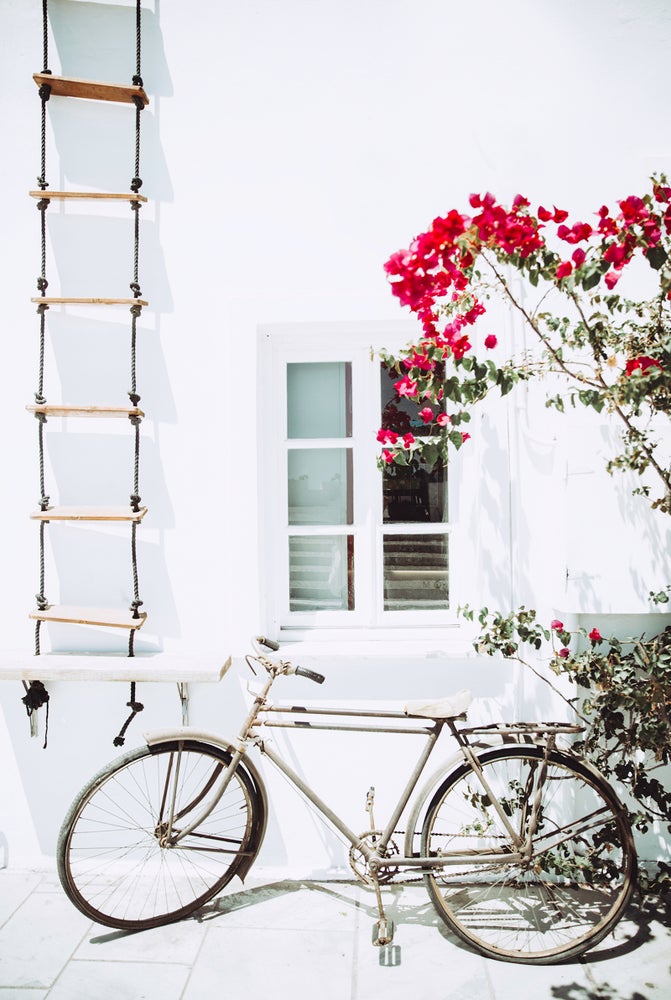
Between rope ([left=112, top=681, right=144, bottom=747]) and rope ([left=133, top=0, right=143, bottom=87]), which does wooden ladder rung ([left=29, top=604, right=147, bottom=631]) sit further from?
rope ([left=133, top=0, right=143, bottom=87])

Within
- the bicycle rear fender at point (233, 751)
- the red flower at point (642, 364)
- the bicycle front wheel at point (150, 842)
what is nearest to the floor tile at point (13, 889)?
the bicycle front wheel at point (150, 842)

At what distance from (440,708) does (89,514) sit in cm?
175

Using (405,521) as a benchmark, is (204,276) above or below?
above

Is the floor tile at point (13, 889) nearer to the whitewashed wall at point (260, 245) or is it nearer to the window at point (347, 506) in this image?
the whitewashed wall at point (260, 245)

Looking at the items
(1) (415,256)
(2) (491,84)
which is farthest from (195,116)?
(1) (415,256)

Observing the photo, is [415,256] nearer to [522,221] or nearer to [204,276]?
[522,221]

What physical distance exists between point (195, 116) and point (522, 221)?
1.77 m

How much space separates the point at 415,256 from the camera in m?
2.46

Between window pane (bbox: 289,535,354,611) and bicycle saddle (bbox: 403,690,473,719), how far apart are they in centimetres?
83

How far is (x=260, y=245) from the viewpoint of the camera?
342cm

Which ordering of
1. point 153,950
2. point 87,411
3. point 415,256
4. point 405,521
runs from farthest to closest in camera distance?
point 405,521
point 87,411
point 153,950
point 415,256

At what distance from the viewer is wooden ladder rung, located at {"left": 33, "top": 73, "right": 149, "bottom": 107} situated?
10.7 ft

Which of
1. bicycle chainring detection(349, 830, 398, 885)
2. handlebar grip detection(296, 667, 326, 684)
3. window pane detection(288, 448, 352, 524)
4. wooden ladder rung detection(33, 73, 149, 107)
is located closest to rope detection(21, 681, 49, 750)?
handlebar grip detection(296, 667, 326, 684)

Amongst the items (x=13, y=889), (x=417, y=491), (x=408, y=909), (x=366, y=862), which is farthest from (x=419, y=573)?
(x=13, y=889)
